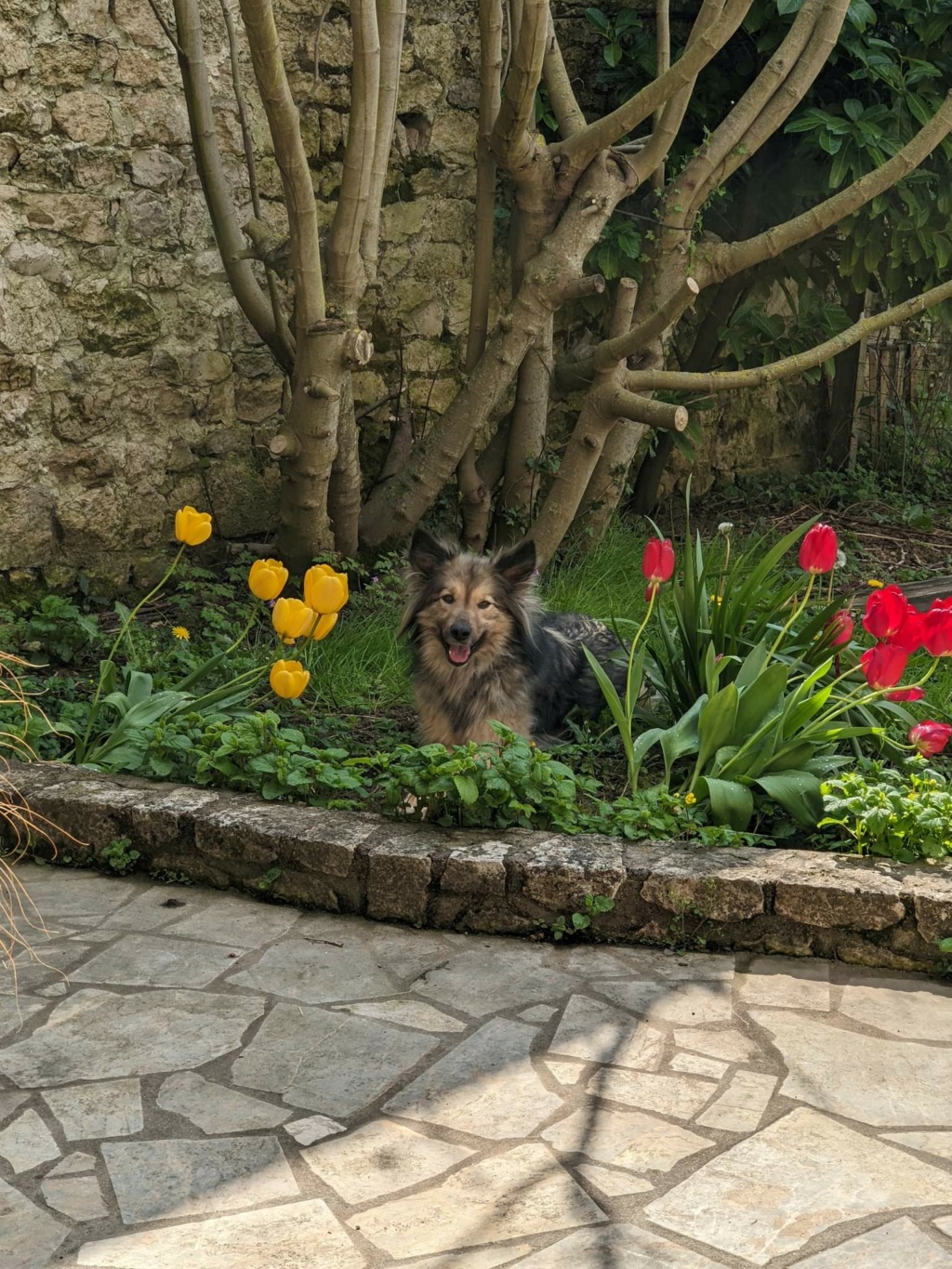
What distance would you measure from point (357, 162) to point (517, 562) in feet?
6.74

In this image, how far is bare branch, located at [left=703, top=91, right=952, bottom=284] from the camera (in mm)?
6602

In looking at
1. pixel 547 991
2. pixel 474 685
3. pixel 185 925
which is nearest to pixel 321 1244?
pixel 547 991

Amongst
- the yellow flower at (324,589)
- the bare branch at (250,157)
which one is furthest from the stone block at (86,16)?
the yellow flower at (324,589)

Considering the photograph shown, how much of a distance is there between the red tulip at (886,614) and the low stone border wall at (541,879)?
714 mm

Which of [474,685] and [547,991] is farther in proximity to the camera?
[474,685]

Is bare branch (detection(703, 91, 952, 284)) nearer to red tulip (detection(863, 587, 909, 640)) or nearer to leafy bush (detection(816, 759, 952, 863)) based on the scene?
red tulip (detection(863, 587, 909, 640))

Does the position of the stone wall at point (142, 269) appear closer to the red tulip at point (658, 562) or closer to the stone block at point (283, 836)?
the stone block at point (283, 836)

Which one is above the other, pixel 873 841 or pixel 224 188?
pixel 224 188

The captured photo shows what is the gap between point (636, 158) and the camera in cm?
669

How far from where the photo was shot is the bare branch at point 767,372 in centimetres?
664

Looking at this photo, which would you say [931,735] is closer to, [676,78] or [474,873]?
[474,873]

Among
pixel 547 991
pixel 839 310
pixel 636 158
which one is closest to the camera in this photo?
pixel 547 991

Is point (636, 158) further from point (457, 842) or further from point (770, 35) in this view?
point (457, 842)

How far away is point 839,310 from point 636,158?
2553mm
